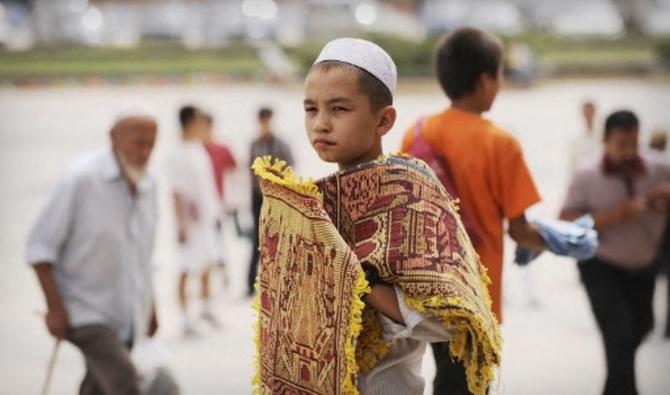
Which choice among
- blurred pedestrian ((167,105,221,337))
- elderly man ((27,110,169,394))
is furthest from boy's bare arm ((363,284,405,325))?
blurred pedestrian ((167,105,221,337))

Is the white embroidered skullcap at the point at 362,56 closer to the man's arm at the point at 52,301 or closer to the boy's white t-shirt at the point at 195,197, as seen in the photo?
the man's arm at the point at 52,301

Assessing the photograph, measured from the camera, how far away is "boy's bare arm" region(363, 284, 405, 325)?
2.46 meters

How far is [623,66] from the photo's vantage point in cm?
3469

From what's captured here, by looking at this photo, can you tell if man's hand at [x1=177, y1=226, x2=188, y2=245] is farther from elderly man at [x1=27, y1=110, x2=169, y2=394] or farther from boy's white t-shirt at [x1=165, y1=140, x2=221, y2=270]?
elderly man at [x1=27, y1=110, x2=169, y2=394]

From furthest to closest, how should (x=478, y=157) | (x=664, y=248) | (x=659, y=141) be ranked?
(x=659, y=141), (x=664, y=248), (x=478, y=157)

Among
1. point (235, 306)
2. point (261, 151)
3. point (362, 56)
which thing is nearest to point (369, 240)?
point (362, 56)

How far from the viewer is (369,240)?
2.48 metres

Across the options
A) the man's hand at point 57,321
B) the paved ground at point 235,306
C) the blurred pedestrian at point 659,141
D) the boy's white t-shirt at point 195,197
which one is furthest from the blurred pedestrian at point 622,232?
the boy's white t-shirt at point 195,197

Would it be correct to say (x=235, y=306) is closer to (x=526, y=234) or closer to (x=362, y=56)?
(x=526, y=234)

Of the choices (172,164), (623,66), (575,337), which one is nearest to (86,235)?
(172,164)

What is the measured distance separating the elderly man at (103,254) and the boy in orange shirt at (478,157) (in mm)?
1328

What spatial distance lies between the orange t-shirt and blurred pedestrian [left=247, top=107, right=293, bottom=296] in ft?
16.2

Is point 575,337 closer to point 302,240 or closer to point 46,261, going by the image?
point 46,261

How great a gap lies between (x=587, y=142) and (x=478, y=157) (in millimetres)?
6197
